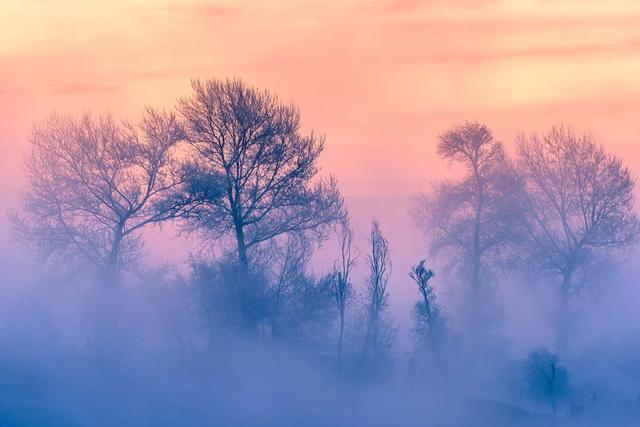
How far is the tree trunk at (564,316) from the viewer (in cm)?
4450

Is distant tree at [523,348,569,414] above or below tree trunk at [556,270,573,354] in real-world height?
below

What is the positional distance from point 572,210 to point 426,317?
349 inches

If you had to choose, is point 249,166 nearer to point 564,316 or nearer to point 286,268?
point 286,268

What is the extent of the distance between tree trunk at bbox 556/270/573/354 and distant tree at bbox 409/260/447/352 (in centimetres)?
632

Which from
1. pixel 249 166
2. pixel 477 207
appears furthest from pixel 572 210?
pixel 249 166

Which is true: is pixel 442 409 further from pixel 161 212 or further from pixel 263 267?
pixel 161 212

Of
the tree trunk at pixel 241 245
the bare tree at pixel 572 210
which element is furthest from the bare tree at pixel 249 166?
the bare tree at pixel 572 210

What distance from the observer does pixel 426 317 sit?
1590 inches

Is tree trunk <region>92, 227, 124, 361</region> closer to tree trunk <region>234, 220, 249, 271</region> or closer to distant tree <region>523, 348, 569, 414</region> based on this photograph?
tree trunk <region>234, 220, 249, 271</region>

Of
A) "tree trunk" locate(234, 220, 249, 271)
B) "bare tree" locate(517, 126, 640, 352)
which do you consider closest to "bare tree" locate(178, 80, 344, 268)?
"tree trunk" locate(234, 220, 249, 271)

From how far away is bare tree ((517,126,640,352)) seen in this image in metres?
44.7

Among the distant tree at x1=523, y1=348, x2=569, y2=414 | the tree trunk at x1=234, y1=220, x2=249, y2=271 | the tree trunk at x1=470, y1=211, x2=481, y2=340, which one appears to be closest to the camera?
the distant tree at x1=523, y1=348, x2=569, y2=414

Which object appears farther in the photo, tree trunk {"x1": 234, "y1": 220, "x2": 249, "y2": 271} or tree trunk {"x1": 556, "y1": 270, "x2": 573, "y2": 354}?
tree trunk {"x1": 556, "y1": 270, "x2": 573, "y2": 354}

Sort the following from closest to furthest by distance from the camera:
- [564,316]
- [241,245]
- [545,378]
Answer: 1. [545,378]
2. [241,245]
3. [564,316]
